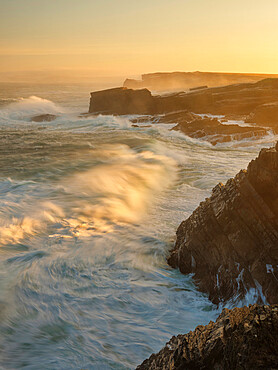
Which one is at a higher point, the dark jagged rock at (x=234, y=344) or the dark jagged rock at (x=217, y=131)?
the dark jagged rock at (x=217, y=131)

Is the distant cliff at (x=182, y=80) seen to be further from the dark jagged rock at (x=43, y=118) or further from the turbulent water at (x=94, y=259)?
the turbulent water at (x=94, y=259)

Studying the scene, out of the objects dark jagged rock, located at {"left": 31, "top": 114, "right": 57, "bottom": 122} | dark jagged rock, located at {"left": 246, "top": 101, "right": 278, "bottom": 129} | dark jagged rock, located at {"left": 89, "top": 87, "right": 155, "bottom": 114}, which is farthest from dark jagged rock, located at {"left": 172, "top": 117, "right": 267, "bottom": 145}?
dark jagged rock, located at {"left": 31, "top": 114, "right": 57, "bottom": 122}

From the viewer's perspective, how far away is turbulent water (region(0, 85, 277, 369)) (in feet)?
23.3

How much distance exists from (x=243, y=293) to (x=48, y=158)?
20.0 meters

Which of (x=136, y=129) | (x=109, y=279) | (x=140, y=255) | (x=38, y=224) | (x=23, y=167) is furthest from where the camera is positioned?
(x=136, y=129)

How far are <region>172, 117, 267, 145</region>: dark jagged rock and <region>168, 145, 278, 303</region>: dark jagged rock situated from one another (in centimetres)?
2401

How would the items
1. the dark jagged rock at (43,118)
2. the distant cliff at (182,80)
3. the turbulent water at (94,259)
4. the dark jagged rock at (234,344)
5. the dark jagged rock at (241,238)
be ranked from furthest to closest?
the distant cliff at (182,80)
the dark jagged rock at (43,118)
the dark jagged rock at (241,238)
the turbulent water at (94,259)
the dark jagged rock at (234,344)

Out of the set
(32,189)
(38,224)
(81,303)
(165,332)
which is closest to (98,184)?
(32,189)

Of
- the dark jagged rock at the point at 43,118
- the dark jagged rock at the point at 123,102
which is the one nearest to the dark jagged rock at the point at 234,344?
the dark jagged rock at the point at 123,102

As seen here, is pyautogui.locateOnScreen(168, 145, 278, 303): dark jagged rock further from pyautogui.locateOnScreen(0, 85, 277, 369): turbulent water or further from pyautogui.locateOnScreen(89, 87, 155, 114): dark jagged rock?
pyautogui.locateOnScreen(89, 87, 155, 114): dark jagged rock

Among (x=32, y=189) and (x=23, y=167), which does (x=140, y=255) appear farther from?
(x=23, y=167)

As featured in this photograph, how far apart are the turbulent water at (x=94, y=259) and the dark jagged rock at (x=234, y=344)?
2.48m

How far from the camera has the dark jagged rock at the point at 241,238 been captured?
7.25m

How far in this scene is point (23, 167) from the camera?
21.7 meters
